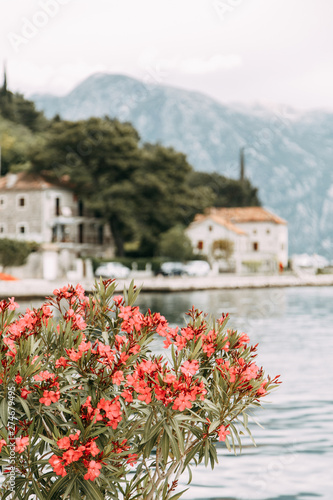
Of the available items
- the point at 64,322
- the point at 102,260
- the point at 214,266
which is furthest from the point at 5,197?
the point at 64,322

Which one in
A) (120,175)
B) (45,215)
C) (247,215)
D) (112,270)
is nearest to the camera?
(112,270)

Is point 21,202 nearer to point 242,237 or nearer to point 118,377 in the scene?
point 242,237

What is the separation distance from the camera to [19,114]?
319 ft

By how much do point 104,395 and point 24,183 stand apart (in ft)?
238

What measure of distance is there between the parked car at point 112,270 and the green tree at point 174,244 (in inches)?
230

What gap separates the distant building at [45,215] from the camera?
Answer: 7400 centimetres

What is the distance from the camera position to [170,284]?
6031cm

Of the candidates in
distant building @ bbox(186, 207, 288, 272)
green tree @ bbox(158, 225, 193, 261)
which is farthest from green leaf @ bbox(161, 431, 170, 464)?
distant building @ bbox(186, 207, 288, 272)

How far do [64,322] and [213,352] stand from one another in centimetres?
120

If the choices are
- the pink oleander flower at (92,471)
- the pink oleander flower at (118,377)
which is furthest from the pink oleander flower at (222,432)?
the pink oleander flower at (92,471)

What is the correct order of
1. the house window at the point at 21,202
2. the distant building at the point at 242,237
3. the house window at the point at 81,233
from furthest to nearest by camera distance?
1. the distant building at the point at 242,237
2. the house window at the point at 81,233
3. the house window at the point at 21,202

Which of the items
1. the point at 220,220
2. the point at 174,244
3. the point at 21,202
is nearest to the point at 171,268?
the point at 174,244

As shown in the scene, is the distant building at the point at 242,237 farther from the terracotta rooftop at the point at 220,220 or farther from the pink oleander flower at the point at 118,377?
the pink oleander flower at the point at 118,377

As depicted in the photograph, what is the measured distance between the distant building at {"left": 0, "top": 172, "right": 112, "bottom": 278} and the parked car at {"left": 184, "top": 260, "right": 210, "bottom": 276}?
987 cm
